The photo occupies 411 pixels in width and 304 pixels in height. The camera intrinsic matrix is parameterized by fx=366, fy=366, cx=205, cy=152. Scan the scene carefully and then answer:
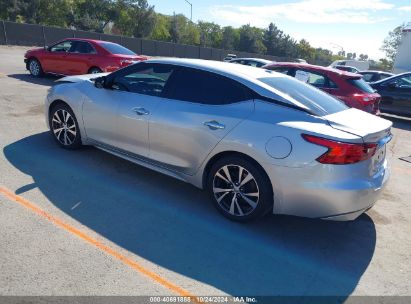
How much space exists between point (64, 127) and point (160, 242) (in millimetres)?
2940

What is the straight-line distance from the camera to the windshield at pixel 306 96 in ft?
12.8

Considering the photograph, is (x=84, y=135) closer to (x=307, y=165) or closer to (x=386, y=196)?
(x=307, y=165)

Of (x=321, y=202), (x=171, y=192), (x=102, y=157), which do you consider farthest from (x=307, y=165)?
(x=102, y=157)

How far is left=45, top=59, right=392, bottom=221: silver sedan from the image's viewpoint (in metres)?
3.45

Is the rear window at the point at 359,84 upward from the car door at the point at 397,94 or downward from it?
upward

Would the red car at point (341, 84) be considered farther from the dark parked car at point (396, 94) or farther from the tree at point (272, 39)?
the tree at point (272, 39)

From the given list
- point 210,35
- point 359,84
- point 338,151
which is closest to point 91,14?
point 210,35

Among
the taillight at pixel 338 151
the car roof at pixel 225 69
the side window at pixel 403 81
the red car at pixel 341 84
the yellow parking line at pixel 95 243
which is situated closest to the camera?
the yellow parking line at pixel 95 243

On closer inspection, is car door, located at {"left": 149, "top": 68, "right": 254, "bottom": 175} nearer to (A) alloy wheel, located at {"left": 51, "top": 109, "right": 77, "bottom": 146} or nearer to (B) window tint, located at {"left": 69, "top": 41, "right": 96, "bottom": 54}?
(A) alloy wheel, located at {"left": 51, "top": 109, "right": 77, "bottom": 146}

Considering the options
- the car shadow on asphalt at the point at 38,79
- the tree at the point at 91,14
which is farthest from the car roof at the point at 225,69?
the tree at the point at 91,14

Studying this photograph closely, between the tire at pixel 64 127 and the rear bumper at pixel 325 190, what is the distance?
3.20m

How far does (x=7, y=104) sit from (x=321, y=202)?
7222 millimetres

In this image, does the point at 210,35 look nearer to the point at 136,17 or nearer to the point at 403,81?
the point at 136,17

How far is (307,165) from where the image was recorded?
3436 millimetres
